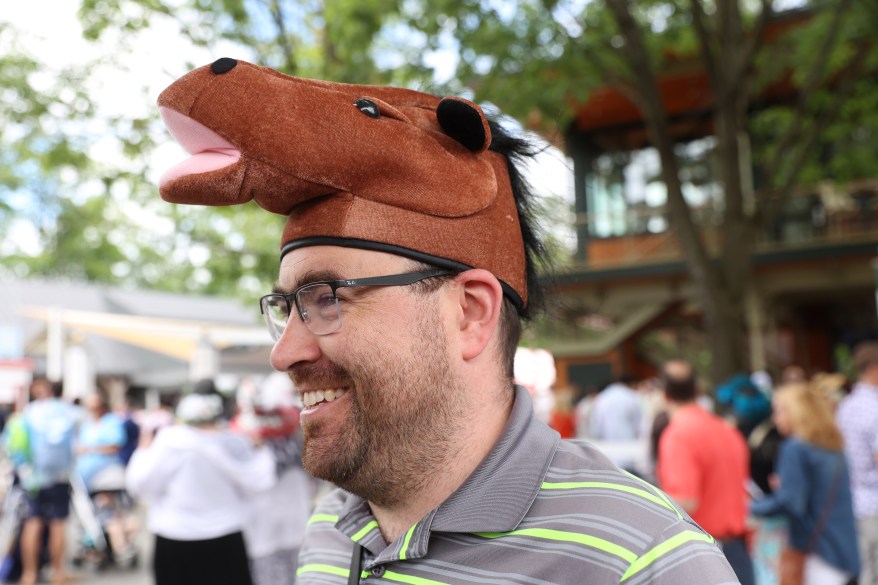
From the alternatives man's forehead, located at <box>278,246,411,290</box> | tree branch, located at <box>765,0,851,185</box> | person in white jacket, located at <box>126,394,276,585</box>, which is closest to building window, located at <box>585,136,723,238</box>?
tree branch, located at <box>765,0,851,185</box>

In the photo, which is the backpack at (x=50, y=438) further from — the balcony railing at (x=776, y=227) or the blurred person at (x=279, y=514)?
the balcony railing at (x=776, y=227)

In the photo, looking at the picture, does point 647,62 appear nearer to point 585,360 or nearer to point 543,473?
point 543,473

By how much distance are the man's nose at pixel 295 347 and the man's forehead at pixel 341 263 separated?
0.08 meters

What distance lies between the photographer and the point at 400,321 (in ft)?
4.65

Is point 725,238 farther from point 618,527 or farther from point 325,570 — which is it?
point 618,527

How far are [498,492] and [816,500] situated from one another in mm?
3701

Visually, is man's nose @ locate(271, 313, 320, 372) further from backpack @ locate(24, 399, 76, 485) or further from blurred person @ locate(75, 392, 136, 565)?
blurred person @ locate(75, 392, 136, 565)

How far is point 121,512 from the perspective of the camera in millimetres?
8992

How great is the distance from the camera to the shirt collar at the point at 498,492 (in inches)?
52.9

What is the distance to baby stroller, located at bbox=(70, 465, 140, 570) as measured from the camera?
8805 millimetres

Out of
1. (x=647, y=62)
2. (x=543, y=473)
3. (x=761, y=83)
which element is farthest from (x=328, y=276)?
(x=761, y=83)

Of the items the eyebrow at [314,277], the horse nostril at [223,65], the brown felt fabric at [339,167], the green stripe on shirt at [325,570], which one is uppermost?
the horse nostril at [223,65]

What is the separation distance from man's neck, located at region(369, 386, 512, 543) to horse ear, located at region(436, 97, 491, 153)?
1.55ft

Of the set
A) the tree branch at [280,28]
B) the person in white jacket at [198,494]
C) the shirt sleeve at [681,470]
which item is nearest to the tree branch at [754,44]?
the tree branch at [280,28]
